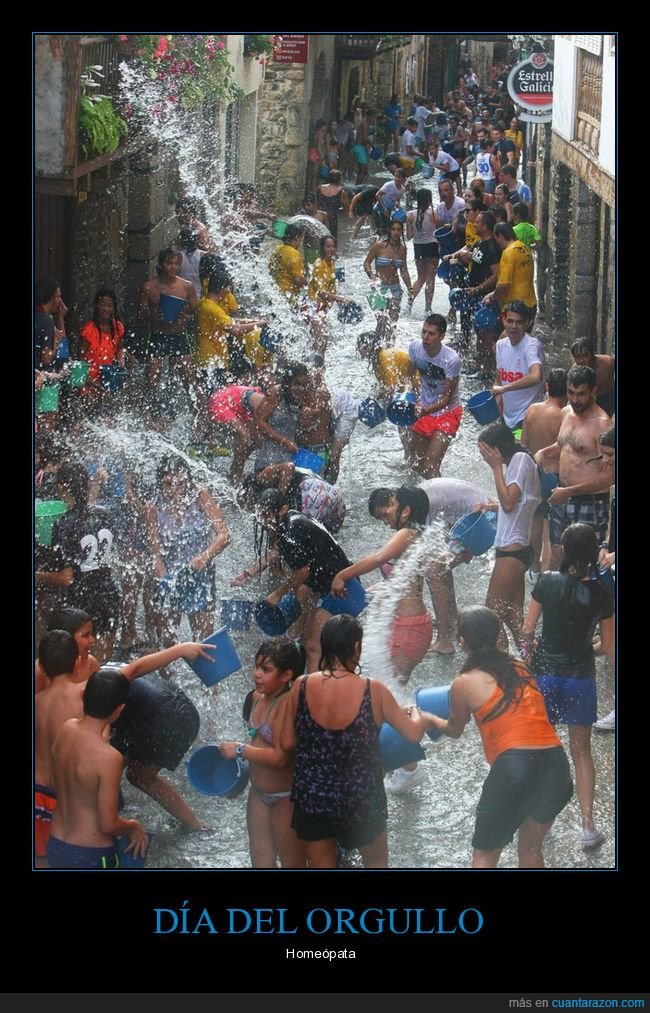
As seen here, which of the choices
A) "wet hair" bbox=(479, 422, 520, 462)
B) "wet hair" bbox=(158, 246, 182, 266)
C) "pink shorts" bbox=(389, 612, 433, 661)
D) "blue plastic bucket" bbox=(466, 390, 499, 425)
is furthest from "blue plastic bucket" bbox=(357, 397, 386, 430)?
"pink shorts" bbox=(389, 612, 433, 661)

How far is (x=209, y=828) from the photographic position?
Result: 252 inches

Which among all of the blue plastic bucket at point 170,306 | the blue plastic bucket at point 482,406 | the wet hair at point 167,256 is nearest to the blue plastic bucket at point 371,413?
the blue plastic bucket at point 482,406

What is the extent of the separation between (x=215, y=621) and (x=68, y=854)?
2041mm

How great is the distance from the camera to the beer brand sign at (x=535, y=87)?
16766 mm

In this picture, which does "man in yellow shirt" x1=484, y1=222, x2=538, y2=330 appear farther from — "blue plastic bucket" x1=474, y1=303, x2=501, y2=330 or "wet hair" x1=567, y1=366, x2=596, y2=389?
"wet hair" x1=567, y1=366, x2=596, y2=389

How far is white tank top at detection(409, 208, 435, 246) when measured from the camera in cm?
1611

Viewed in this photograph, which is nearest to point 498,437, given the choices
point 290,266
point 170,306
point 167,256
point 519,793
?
point 519,793

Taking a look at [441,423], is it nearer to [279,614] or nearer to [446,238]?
[279,614]

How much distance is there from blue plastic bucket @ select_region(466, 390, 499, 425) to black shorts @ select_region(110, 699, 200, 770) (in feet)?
12.4

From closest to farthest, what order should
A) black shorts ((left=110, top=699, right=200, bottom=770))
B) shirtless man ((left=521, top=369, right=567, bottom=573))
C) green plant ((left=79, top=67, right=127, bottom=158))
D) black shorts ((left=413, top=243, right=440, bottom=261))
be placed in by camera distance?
black shorts ((left=110, top=699, right=200, bottom=770))
shirtless man ((left=521, top=369, right=567, bottom=573))
green plant ((left=79, top=67, right=127, bottom=158))
black shorts ((left=413, top=243, right=440, bottom=261))

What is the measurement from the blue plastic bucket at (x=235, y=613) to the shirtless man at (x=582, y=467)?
A: 68.1 inches

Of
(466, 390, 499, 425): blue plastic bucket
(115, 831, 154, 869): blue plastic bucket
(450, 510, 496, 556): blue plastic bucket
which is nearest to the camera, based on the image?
(115, 831, 154, 869): blue plastic bucket

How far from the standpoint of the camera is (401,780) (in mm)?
6691

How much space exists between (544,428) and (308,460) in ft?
4.39
